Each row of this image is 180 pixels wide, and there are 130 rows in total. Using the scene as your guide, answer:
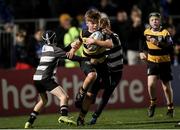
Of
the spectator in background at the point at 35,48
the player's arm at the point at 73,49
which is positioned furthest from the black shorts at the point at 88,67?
the spectator in background at the point at 35,48

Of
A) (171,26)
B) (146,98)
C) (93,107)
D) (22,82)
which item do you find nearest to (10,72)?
(22,82)

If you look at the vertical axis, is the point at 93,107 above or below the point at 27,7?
below

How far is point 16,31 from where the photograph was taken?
76.7ft

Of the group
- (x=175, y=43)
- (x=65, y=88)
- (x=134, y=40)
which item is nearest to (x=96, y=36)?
(x=65, y=88)

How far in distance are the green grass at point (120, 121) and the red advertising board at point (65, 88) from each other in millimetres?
641

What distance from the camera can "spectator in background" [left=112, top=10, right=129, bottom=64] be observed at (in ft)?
77.3

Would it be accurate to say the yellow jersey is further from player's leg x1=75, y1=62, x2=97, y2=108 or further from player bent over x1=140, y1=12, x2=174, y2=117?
player's leg x1=75, y1=62, x2=97, y2=108

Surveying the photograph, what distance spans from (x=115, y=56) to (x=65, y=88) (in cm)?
425

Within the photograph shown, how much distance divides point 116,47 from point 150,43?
1040 millimetres

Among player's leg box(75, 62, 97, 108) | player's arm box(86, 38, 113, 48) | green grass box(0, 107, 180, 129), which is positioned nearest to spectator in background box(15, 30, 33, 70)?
green grass box(0, 107, 180, 129)

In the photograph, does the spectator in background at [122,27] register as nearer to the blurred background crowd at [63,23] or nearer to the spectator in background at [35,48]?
the blurred background crowd at [63,23]

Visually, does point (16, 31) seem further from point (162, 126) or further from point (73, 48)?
point (162, 126)

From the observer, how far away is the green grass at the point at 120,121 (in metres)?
15.7

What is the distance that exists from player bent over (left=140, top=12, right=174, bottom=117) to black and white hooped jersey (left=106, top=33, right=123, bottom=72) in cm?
84
